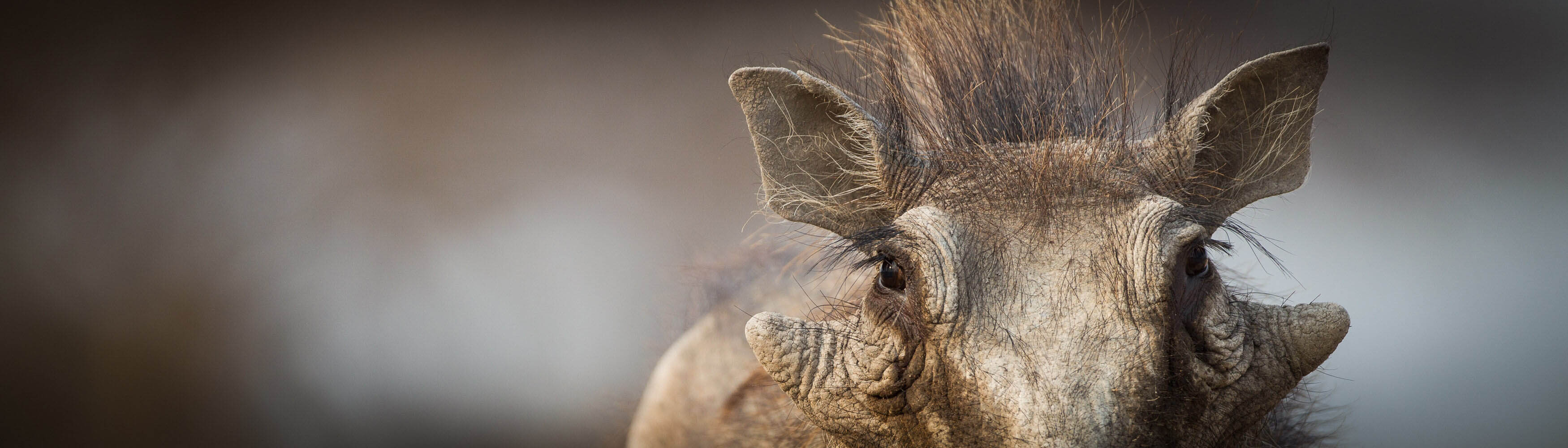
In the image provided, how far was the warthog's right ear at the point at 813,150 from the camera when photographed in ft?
3.18

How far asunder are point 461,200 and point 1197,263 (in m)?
1.56

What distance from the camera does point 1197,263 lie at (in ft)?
2.91

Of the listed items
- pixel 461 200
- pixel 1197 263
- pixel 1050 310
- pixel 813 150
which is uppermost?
pixel 461 200

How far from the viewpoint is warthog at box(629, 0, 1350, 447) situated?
78 cm

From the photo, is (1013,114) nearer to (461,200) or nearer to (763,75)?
(763,75)

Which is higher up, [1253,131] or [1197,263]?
[1253,131]

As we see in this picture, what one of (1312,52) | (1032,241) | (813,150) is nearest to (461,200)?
(813,150)

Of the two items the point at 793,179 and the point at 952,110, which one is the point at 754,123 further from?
the point at 952,110

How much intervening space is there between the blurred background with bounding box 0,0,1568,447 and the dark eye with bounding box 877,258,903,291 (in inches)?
34.2

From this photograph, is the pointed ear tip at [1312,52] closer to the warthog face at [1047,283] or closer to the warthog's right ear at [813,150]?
the warthog face at [1047,283]

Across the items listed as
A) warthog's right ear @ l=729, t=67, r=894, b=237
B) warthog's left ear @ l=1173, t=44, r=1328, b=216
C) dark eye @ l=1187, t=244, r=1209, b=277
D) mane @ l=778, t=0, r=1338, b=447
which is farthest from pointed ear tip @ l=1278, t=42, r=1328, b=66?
warthog's right ear @ l=729, t=67, r=894, b=237

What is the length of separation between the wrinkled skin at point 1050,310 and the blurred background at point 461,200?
Answer: 0.84 m

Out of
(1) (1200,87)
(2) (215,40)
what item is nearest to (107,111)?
(2) (215,40)

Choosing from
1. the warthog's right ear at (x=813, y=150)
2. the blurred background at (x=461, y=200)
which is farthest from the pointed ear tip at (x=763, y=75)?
the blurred background at (x=461, y=200)
